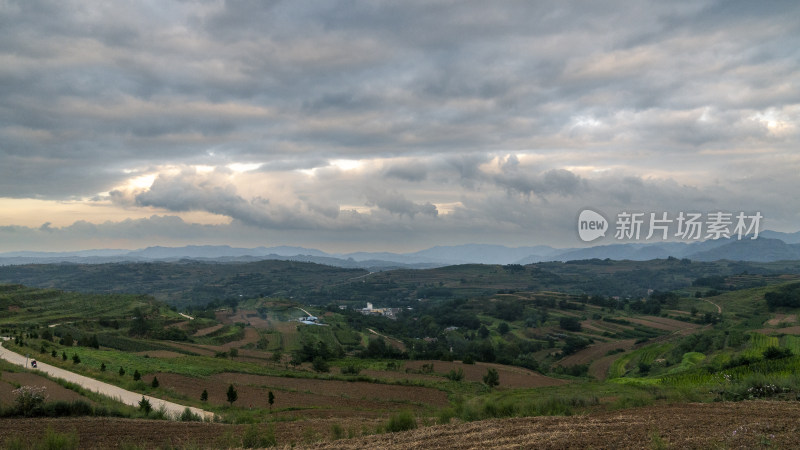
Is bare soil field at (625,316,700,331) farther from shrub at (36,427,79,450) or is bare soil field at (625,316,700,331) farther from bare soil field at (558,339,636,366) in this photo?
shrub at (36,427,79,450)

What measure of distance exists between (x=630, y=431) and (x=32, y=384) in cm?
3274

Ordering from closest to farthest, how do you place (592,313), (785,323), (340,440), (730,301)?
(340,440) → (785,323) → (730,301) → (592,313)

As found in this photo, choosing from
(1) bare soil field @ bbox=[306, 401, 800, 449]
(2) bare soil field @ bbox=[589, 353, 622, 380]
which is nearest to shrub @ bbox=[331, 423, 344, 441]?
(1) bare soil field @ bbox=[306, 401, 800, 449]

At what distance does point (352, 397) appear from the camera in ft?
113

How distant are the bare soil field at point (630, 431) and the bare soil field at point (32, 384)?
62.1 feet

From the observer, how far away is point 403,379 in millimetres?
46281

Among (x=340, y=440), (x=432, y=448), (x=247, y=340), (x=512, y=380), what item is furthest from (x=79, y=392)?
(x=247, y=340)

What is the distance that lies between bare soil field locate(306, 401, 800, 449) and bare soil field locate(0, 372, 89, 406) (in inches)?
745

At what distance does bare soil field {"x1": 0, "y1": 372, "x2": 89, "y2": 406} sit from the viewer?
21994mm

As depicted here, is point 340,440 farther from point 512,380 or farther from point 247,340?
point 247,340

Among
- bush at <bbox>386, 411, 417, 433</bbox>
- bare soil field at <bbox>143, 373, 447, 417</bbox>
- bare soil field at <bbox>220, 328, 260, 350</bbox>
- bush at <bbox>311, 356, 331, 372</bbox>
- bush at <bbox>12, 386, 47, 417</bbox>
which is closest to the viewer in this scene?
bush at <bbox>386, 411, 417, 433</bbox>

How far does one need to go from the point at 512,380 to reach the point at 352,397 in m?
26.5

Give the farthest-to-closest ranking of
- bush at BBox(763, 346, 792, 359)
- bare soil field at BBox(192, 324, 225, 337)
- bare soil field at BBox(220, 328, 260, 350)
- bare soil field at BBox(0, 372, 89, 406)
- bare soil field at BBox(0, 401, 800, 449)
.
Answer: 1. bare soil field at BBox(192, 324, 225, 337)
2. bare soil field at BBox(220, 328, 260, 350)
3. bush at BBox(763, 346, 792, 359)
4. bare soil field at BBox(0, 372, 89, 406)
5. bare soil field at BBox(0, 401, 800, 449)

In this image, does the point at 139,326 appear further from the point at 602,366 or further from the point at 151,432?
the point at 602,366
